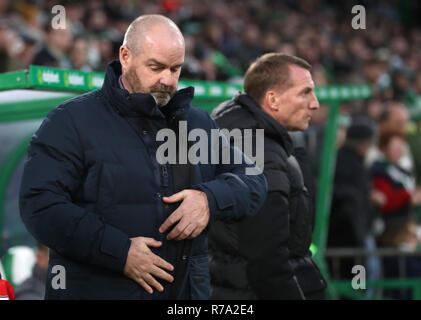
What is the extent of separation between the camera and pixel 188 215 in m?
2.17

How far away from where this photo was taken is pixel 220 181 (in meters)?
2.27

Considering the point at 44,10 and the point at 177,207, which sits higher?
the point at 44,10

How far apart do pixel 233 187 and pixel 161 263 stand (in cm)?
34

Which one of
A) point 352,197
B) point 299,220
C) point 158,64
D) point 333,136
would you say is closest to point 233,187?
point 158,64

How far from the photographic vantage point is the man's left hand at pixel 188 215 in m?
2.17

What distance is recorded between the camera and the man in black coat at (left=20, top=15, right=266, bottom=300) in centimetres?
209

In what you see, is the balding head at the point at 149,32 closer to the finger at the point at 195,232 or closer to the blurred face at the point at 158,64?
the blurred face at the point at 158,64

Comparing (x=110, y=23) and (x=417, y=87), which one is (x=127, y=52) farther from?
(x=417, y=87)

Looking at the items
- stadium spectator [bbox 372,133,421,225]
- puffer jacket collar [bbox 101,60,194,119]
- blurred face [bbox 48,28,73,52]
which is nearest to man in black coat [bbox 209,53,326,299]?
puffer jacket collar [bbox 101,60,194,119]

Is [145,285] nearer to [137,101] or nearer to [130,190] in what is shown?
[130,190]

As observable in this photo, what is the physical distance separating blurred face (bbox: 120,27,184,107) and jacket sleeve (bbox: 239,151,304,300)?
802mm

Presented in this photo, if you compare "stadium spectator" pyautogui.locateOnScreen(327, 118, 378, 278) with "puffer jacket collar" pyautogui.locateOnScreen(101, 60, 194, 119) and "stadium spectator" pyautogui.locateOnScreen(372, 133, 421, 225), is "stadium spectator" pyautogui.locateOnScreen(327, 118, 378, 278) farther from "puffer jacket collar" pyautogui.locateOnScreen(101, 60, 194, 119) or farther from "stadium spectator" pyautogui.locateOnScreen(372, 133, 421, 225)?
"puffer jacket collar" pyautogui.locateOnScreen(101, 60, 194, 119)

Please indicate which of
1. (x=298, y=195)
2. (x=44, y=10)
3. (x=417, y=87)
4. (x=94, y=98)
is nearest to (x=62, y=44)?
(x=44, y=10)
